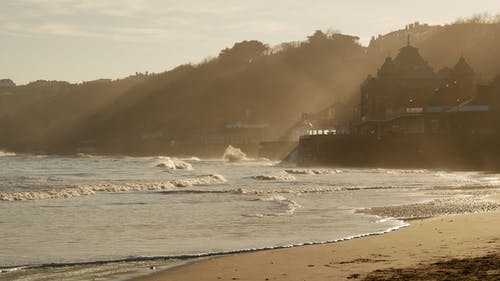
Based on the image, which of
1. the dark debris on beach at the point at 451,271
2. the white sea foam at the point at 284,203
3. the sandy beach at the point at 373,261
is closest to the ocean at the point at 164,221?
the white sea foam at the point at 284,203

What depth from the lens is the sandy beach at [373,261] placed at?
15656 millimetres

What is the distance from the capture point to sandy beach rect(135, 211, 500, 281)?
51.4 feet

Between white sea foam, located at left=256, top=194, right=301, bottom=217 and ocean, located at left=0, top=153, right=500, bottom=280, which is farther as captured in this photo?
white sea foam, located at left=256, top=194, right=301, bottom=217

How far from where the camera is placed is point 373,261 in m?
17.3

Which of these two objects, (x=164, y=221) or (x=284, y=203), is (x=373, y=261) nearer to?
(x=164, y=221)

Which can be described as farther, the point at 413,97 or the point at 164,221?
the point at 413,97

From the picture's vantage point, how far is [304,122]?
6255 inches

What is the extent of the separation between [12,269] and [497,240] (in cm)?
945

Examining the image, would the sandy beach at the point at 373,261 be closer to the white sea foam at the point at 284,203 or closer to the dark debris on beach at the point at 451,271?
the dark debris on beach at the point at 451,271

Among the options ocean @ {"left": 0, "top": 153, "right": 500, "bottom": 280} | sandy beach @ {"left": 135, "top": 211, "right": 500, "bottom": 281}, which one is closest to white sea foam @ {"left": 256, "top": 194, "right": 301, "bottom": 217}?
ocean @ {"left": 0, "top": 153, "right": 500, "bottom": 280}

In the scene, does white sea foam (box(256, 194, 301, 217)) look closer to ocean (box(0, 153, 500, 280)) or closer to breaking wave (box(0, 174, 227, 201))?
ocean (box(0, 153, 500, 280))

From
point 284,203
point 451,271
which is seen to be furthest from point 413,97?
point 451,271

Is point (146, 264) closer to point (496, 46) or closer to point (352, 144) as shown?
point (352, 144)

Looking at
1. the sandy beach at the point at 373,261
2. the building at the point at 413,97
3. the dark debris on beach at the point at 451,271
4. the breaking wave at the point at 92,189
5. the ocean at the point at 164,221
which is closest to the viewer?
the dark debris on beach at the point at 451,271
